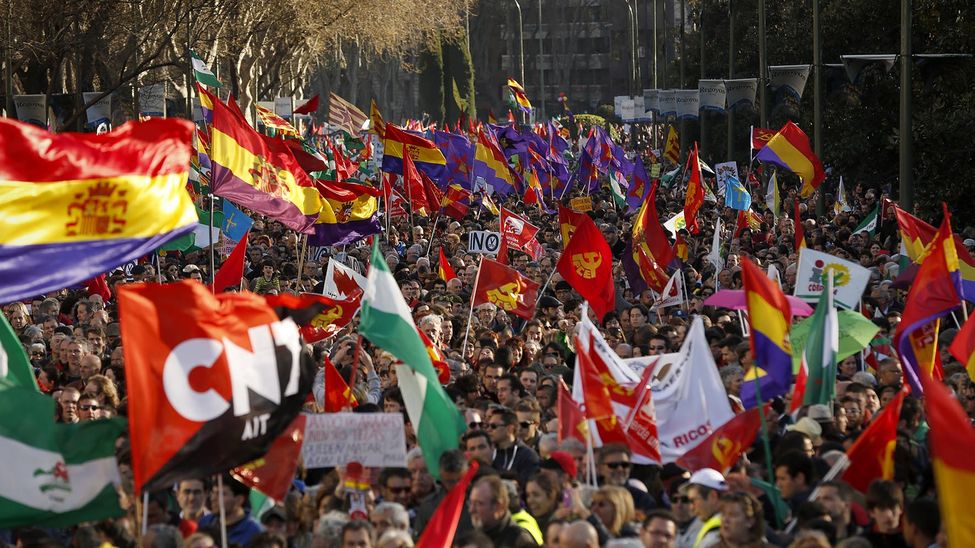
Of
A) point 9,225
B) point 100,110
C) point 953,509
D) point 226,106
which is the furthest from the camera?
point 100,110

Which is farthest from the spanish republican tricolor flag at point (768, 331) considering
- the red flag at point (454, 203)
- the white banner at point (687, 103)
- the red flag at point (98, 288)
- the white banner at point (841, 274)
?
the white banner at point (687, 103)

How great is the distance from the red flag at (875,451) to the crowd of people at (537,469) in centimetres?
18

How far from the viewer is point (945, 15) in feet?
78.6

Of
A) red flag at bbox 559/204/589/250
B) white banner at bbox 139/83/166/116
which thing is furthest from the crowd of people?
white banner at bbox 139/83/166/116

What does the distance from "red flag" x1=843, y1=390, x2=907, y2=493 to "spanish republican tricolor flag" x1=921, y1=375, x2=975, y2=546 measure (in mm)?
2474

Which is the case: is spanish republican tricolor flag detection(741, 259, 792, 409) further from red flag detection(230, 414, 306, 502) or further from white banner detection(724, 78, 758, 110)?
white banner detection(724, 78, 758, 110)

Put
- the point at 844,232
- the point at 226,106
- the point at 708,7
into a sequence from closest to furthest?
the point at 226,106 < the point at 844,232 < the point at 708,7

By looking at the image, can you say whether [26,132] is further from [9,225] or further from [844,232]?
[844,232]

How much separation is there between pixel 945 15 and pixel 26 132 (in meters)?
17.4

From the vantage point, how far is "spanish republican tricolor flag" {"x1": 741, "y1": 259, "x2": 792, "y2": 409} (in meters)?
9.62

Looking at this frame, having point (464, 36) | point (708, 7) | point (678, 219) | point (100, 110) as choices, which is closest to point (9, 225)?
point (678, 219)

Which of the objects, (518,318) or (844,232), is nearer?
(518,318)

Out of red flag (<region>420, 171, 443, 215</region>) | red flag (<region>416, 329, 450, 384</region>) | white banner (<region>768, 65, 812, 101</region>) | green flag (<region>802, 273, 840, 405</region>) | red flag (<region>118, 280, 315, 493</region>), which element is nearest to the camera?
red flag (<region>118, 280, 315, 493</region>)

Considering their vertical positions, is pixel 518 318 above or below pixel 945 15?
below
